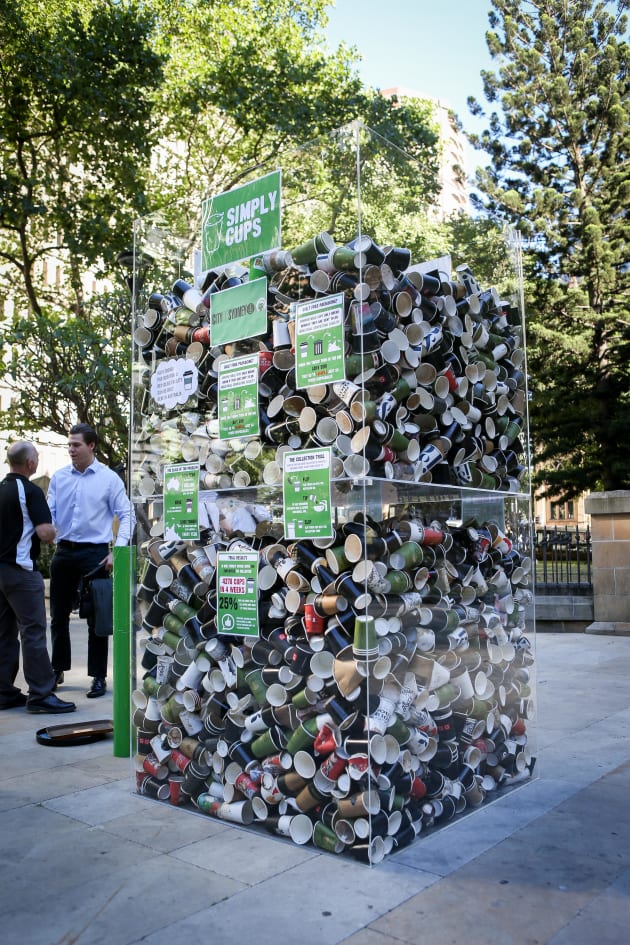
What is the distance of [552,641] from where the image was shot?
33.9ft

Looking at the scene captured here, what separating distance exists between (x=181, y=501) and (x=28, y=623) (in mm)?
2345

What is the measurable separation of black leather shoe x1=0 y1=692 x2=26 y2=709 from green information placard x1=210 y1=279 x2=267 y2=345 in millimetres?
3497

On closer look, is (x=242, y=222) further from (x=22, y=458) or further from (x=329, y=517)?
(x=22, y=458)

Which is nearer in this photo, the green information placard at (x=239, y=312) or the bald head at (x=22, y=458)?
the green information placard at (x=239, y=312)

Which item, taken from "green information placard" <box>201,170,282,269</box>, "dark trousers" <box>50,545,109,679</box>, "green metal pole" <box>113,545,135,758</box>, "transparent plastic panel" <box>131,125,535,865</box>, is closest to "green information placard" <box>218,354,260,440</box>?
"transparent plastic panel" <box>131,125,535,865</box>

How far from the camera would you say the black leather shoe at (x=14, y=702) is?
5879mm

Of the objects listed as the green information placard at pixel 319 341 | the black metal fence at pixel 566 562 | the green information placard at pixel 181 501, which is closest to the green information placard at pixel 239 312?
the green information placard at pixel 319 341

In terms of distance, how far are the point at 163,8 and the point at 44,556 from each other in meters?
14.1

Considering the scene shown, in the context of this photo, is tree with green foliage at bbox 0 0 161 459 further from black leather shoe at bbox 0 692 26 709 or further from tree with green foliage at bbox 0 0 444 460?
black leather shoe at bbox 0 692 26 709

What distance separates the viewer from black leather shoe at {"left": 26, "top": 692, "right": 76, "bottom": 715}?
5.71 m

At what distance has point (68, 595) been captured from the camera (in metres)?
6.22

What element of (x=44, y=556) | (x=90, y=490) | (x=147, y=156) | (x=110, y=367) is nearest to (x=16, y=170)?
(x=147, y=156)

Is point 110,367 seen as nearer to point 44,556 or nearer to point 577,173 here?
point 44,556

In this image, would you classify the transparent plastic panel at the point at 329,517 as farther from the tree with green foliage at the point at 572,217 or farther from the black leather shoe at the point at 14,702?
the tree with green foliage at the point at 572,217
